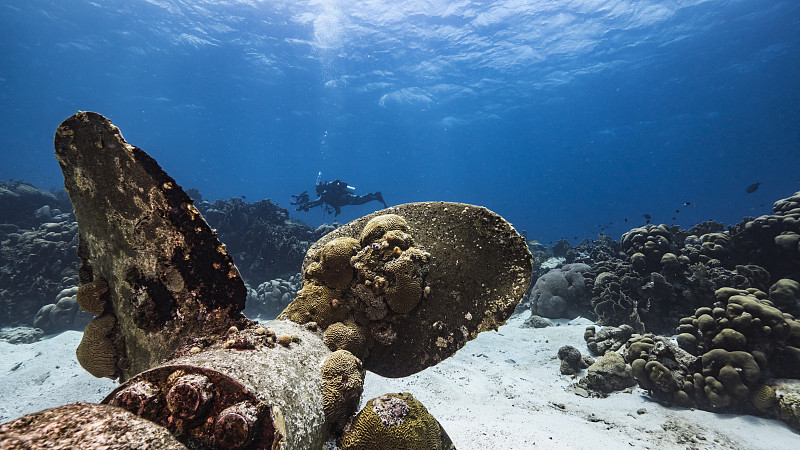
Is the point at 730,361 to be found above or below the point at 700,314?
below

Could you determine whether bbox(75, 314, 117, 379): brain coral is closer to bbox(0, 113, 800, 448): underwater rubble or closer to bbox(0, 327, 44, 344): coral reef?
bbox(0, 113, 800, 448): underwater rubble

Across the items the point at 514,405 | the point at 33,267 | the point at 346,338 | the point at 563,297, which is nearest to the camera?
the point at 346,338

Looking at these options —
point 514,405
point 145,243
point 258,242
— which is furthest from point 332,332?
point 258,242

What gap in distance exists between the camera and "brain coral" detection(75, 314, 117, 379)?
2.13 metres

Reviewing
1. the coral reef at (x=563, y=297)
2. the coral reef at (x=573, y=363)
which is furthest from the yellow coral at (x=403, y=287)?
the coral reef at (x=563, y=297)

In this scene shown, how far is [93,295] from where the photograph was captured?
6.97ft

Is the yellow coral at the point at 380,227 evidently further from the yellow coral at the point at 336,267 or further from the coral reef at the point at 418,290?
the yellow coral at the point at 336,267

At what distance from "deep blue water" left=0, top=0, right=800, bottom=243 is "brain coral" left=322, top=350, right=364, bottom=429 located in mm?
18689

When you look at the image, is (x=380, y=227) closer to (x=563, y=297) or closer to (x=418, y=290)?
(x=418, y=290)

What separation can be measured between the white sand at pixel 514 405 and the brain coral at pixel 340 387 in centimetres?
214

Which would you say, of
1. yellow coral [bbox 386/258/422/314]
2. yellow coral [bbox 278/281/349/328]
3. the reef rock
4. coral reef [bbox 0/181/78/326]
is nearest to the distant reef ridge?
coral reef [bbox 0/181/78/326]

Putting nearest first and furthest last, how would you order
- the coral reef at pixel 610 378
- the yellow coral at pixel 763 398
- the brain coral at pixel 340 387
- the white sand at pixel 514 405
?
the brain coral at pixel 340 387 < the white sand at pixel 514 405 < the yellow coral at pixel 763 398 < the coral reef at pixel 610 378

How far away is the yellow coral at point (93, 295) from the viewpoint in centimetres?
209

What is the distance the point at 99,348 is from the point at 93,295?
1.25 ft
